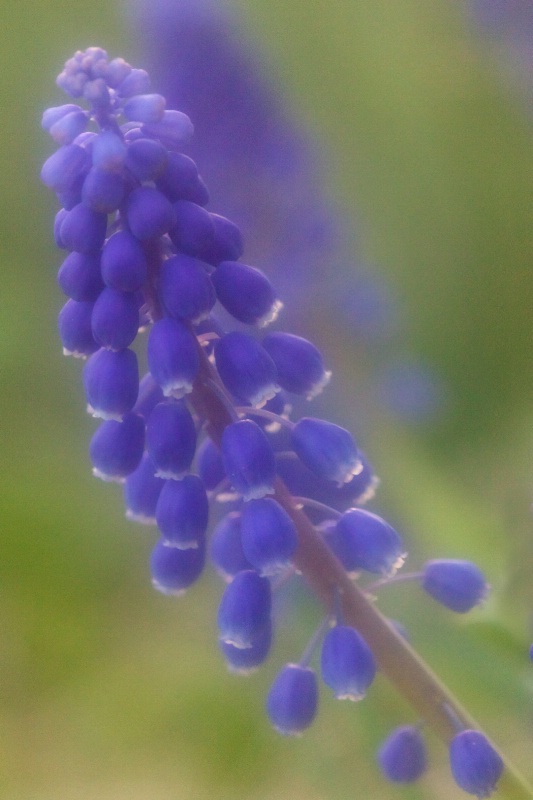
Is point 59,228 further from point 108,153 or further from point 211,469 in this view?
point 211,469

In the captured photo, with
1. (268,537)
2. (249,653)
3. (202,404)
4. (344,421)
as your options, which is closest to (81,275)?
(202,404)

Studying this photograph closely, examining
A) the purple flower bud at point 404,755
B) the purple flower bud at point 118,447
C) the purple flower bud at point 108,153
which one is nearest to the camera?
the purple flower bud at point 108,153

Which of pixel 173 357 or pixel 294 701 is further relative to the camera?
pixel 294 701

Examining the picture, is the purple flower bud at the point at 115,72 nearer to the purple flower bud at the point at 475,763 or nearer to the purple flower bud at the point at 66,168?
the purple flower bud at the point at 66,168

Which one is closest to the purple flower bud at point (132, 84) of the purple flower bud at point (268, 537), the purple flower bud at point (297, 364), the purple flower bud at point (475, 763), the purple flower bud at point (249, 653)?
the purple flower bud at point (297, 364)

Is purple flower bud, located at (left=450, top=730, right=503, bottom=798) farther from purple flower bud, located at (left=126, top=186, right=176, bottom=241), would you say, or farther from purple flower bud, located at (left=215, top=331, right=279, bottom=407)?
purple flower bud, located at (left=126, top=186, right=176, bottom=241)

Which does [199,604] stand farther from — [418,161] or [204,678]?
[418,161]
